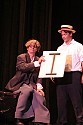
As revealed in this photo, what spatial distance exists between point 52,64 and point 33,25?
150 cm

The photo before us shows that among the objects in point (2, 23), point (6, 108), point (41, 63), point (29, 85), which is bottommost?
point (6, 108)

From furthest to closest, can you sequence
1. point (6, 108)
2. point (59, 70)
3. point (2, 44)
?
point (2, 44), point (6, 108), point (59, 70)

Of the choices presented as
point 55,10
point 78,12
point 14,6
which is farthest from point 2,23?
point 78,12

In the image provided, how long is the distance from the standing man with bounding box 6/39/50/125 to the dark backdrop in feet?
3.38

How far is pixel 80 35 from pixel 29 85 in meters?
1.76

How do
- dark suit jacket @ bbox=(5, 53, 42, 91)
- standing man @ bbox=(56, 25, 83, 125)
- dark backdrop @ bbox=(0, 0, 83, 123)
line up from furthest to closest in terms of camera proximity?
1. dark backdrop @ bbox=(0, 0, 83, 123)
2. dark suit jacket @ bbox=(5, 53, 42, 91)
3. standing man @ bbox=(56, 25, 83, 125)

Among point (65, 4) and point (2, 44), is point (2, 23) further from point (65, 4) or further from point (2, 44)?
point (65, 4)

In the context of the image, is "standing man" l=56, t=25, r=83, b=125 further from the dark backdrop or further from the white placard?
the dark backdrop

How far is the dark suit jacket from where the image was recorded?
387 cm

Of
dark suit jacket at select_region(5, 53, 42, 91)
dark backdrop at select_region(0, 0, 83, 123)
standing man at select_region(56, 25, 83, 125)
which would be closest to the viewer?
standing man at select_region(56, 25, 83, 125)

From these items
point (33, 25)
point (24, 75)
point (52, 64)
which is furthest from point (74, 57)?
point (33, 25)

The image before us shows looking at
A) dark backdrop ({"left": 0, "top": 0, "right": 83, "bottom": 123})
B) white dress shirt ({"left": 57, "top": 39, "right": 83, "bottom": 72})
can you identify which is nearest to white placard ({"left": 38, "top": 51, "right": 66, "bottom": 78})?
white dress shirt ({"left": 57, "top": 39, "right": 83, "bottom": 72})

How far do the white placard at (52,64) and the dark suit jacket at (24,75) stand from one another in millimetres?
136

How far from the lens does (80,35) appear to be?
207 inches
